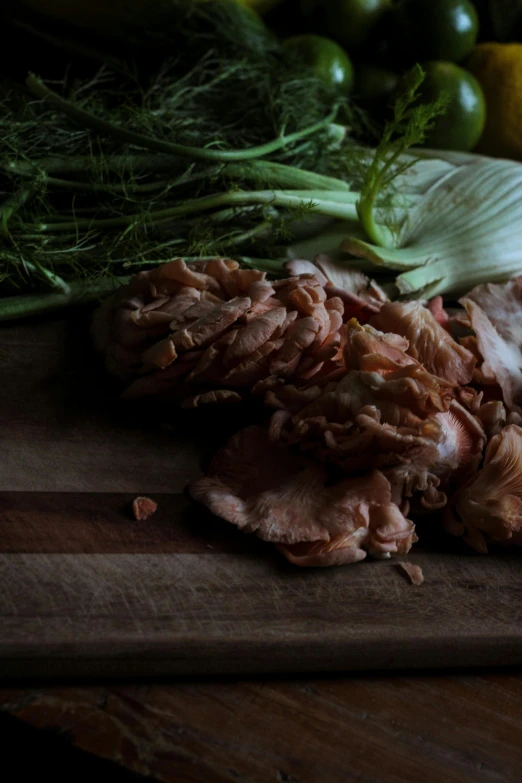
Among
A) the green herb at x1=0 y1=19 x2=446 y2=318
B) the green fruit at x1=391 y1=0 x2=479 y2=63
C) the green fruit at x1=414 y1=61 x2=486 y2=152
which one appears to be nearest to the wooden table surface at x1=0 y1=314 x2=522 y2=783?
the green herb at x1=0 y1=19 x2=446 y2=318

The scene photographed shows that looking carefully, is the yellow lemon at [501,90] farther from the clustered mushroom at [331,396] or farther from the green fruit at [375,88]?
the clustered mushroom at [331,396]

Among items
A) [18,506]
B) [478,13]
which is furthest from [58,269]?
[478,13]

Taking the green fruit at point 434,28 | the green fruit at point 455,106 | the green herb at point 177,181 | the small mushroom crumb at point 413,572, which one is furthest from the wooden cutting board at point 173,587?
the green fruit at point 434,28

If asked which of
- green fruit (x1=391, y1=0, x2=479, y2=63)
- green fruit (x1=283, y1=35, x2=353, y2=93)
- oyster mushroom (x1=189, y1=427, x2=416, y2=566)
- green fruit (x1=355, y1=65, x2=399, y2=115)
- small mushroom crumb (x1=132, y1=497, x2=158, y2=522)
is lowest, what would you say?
small mushroom crumb (x1=132, y1=497, x2=158, y2=522)

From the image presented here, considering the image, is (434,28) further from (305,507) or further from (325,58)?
(305,507)

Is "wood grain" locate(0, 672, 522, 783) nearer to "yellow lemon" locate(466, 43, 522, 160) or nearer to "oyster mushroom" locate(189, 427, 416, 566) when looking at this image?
"oyster mushroom" locate(189, 427, 416, 566)

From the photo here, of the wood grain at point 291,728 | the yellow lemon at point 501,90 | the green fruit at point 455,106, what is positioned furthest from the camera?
the yellow lemon at point 501,90

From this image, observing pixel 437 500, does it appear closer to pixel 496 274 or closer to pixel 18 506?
pixel 18 506
